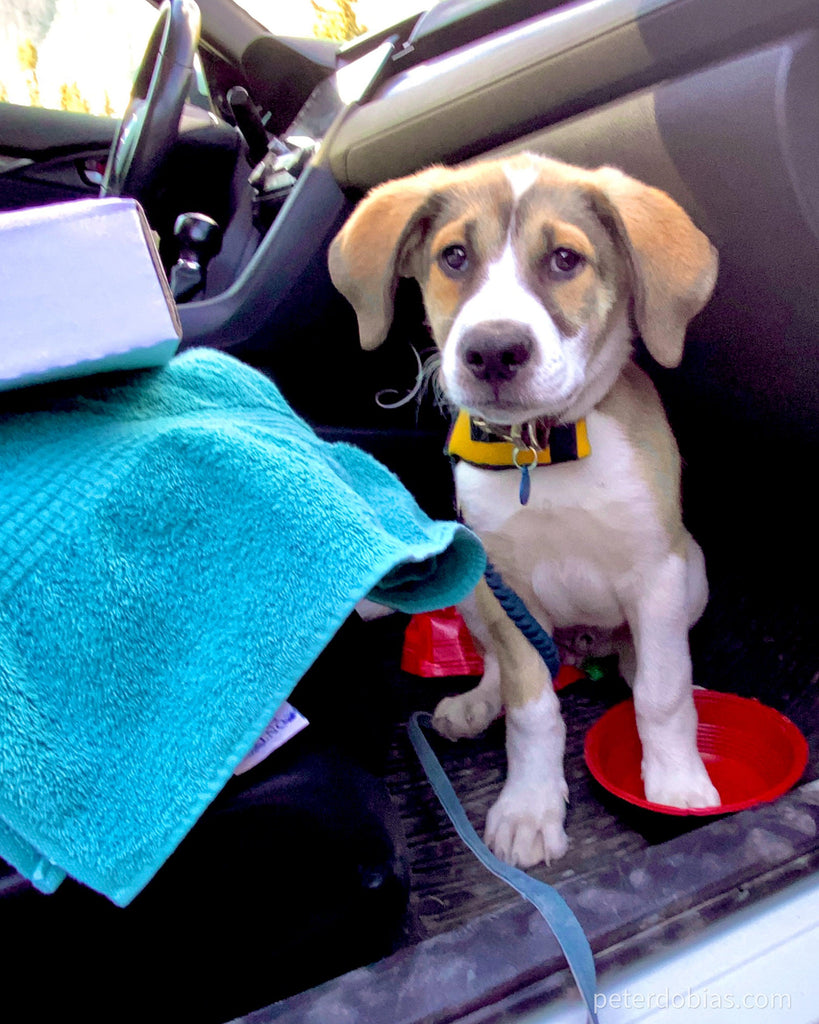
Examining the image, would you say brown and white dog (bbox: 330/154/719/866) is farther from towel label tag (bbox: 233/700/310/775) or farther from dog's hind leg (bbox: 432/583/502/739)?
towel label tag (bbox: 233/700/310/775)

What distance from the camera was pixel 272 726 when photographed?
755 mm

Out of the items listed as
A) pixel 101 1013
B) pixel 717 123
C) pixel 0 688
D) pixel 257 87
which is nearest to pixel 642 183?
pixel 717 123

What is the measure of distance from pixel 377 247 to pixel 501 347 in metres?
0.36

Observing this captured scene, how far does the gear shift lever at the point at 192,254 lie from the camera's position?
6.43 feet

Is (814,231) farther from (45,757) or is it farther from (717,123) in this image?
(45,757)

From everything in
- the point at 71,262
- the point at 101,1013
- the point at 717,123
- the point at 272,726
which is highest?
the point at 71,262

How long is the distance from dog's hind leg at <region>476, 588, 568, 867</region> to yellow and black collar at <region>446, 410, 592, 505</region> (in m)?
0.21

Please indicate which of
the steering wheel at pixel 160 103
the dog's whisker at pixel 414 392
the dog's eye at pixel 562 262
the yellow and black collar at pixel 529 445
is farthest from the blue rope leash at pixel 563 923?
the steering wheel at pixel 160 103

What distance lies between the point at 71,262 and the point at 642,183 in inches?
34.5

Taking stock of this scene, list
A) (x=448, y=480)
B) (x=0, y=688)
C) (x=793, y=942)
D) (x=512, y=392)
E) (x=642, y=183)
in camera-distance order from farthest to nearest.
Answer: (x=448, y=480), (x=642, y=183), (x=512, y=392), (x=793, y=942), (x=0, y=688)

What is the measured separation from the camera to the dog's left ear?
110 cm

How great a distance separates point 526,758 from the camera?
1.25 meters

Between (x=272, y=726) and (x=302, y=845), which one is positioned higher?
(x=272, y=726)

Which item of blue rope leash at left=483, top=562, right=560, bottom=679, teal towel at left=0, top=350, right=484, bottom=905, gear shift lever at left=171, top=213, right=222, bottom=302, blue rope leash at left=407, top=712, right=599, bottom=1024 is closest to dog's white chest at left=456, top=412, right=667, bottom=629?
blue rope leash at left=483, top=562, right=560, bottom=679
